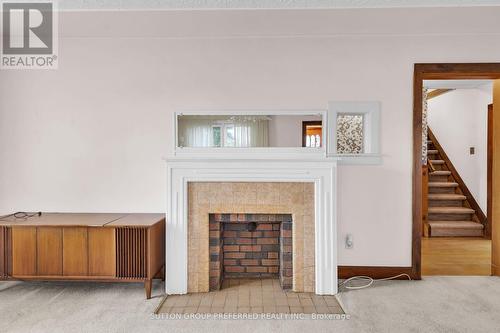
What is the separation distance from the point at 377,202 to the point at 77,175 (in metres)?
2.88

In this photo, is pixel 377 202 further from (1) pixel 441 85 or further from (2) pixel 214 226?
(1) pixel 441 85

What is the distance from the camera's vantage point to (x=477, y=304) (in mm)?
2461

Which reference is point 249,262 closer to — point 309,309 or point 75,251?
point 309,309

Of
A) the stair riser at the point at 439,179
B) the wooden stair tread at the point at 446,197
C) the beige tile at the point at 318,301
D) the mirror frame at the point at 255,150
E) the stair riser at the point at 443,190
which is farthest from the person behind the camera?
the stair riser at the point at 439,179

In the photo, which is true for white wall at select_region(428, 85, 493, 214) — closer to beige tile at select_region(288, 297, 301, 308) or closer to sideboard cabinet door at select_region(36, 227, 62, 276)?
beige tile at select_region(288, 297, 301, 308)

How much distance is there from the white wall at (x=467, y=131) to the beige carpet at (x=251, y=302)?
4131 mm

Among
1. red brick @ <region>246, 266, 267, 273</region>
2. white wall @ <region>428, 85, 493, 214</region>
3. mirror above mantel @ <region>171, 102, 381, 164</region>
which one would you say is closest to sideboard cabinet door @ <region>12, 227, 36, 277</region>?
mirror above mantel @ <region>171, 102, 381, 164</region>

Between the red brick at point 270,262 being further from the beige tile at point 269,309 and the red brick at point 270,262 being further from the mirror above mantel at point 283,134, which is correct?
the mirror above mantel at point 283,134

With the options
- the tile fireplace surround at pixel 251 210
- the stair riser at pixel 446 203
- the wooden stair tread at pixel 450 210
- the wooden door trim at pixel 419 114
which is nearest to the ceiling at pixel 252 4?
the wooden door trim at pixel 419 114

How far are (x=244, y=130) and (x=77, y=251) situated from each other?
170cm

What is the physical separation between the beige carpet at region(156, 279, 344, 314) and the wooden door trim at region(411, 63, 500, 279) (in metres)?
1.00

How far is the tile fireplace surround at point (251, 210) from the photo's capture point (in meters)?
2.66

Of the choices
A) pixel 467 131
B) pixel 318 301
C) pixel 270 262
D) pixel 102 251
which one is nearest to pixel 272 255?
pixel 270 262

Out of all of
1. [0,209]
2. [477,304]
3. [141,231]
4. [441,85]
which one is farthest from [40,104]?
[441,85]
